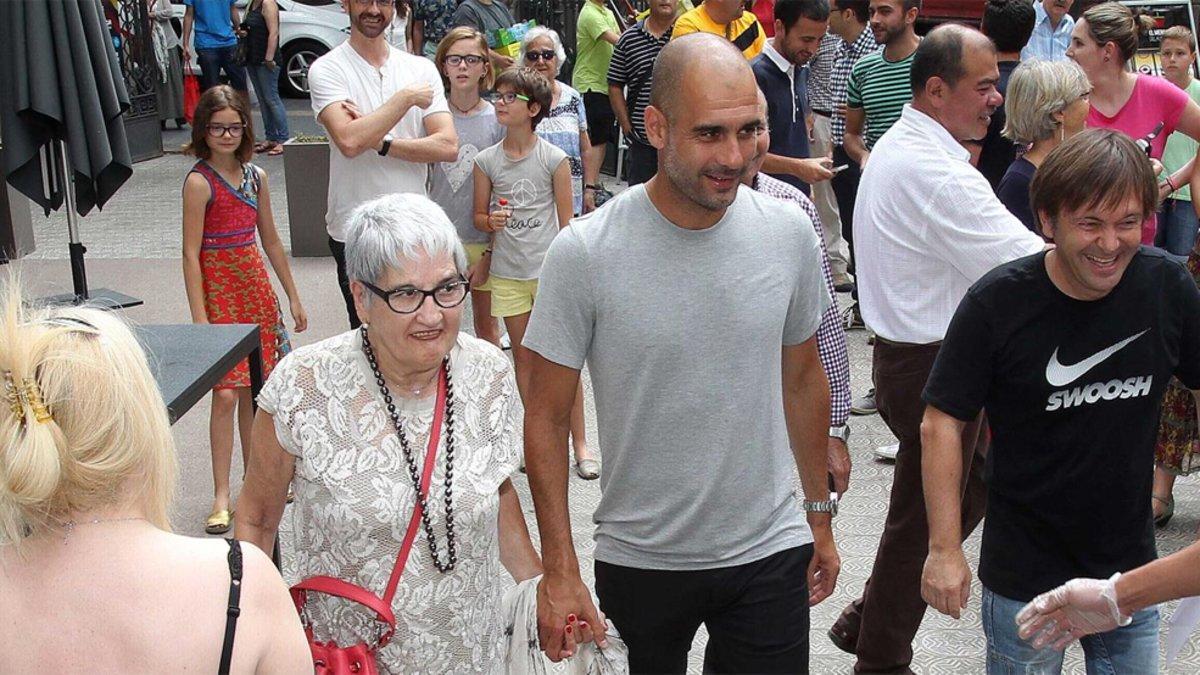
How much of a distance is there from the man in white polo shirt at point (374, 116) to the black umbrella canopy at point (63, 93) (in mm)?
939

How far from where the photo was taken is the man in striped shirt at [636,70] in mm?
8906

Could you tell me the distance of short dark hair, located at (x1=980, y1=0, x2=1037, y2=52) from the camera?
23.4ft

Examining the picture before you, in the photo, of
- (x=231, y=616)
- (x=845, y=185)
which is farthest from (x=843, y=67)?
(x=231, y=616)

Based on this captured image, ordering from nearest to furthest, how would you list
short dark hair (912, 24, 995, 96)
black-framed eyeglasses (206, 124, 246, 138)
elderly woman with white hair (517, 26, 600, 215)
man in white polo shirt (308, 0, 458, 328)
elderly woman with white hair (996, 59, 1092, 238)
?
1. short dark hair (912, 24, 995, 96)
2. elderly woman with white hair (996, 59, 1092, 238)
3. black-framed eyeglasses (206, 124, 246, 138)
4. man in white polo shirt (308, 0, 458, 328)
5. elderly woman with white hair (517, 26, 600, 215)

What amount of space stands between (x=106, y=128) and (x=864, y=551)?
3561 millimetres

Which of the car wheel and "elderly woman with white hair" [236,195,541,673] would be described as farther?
the car wheel

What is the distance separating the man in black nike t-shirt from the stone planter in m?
8.03

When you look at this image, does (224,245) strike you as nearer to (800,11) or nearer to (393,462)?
(393,462)

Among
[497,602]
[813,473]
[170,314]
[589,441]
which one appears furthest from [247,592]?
[170,314]

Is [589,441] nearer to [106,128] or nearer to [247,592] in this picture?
[106,128]

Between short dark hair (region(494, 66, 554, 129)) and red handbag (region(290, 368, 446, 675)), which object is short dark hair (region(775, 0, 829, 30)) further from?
red handbag (region(290, 368, 446, 675))

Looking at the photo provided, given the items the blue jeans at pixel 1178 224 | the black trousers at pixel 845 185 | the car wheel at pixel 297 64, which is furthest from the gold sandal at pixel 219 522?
the car wheel at pixel 297 64

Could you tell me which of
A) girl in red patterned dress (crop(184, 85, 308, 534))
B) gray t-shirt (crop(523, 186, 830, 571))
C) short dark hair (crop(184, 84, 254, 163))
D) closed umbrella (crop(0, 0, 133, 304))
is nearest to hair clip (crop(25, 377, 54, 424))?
gray t-shirt (crop(523, 186, 830, 571))

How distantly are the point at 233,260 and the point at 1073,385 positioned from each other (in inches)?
152
